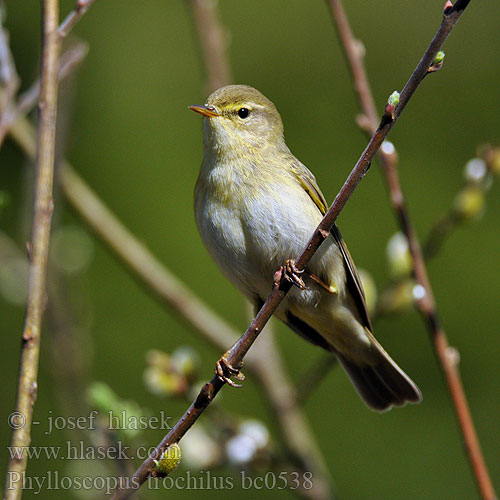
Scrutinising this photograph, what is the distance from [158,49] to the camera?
17.8 ft

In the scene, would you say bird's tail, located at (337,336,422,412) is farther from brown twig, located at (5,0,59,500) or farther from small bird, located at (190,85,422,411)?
brown twig, located at (5,0,59,500)

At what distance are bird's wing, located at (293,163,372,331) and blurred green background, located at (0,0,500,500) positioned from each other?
1491 mm

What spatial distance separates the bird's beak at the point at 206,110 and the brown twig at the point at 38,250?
968 mm

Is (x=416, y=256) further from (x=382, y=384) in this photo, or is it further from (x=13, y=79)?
(x=13, y=79)

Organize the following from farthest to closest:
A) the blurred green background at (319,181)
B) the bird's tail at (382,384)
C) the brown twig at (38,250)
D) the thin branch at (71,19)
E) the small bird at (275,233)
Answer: the blurred green background at (319,181) < the bird's tail at (382,384) < the small bird at (275,233) < the thin branch at (71,19) < the brown twig at (38,250)

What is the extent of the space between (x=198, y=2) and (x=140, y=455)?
5.81 ft

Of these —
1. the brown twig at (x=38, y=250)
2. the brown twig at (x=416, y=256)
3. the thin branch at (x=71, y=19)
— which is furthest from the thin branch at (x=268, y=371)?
the brown twig at (x=38, y=250)

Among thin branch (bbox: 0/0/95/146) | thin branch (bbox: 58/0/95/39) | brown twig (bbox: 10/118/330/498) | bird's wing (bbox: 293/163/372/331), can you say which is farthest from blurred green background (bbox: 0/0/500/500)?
thin branch (bbox: 58/0/95/39)

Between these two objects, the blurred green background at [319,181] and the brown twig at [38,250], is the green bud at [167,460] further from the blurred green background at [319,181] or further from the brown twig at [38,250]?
the blurred green background at [319,181]

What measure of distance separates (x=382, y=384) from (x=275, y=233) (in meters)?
0.84

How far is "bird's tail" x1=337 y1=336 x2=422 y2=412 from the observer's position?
2.91m

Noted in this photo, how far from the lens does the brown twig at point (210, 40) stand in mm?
2994

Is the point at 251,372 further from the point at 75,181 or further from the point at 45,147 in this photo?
the point at 45,147

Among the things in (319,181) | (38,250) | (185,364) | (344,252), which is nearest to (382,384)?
(344,252)
